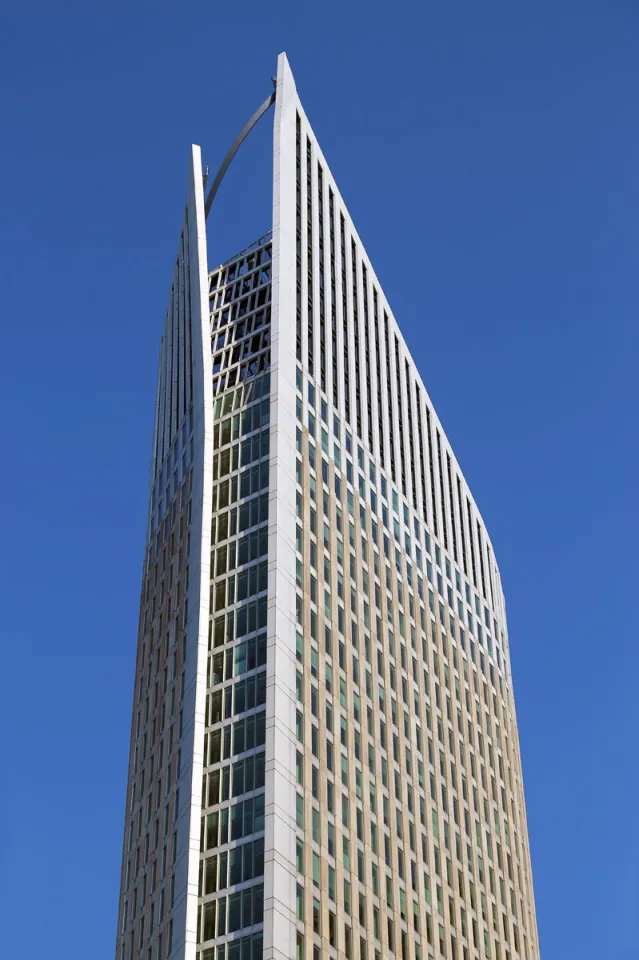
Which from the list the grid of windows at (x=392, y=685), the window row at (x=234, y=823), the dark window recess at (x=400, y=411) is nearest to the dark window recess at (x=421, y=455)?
the grid of windows at (x=392, y=685)

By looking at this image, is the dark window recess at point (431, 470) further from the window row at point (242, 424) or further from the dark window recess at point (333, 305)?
the window row at point (242, 424)

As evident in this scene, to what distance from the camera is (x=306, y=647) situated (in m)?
114

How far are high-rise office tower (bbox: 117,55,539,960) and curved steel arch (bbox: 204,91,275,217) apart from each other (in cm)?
41

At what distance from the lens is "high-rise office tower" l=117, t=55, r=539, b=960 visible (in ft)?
349

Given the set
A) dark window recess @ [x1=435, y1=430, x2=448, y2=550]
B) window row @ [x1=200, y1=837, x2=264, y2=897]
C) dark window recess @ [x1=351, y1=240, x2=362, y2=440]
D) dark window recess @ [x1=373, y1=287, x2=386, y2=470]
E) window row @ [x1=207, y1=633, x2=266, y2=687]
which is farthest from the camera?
dark window recess @ [x1=435, y1=430, x2=448, y2=550]

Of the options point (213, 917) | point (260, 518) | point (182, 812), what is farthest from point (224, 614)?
point (213, 917)

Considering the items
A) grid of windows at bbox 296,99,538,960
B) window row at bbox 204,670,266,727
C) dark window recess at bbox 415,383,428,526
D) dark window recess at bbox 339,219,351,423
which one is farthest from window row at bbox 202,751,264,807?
dark window recess at bbox 415,383,428,526

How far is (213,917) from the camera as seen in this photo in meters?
102

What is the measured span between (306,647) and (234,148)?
2340 inches

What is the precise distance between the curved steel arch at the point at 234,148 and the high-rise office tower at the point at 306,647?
1.33 ft

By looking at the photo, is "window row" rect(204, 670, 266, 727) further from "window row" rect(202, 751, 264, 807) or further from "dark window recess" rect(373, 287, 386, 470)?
"dark window recess" rect(373, 287, 386, 470)

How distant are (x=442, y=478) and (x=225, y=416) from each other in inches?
1675

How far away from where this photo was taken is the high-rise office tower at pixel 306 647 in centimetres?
10638

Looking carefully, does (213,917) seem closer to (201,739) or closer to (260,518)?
(201,739)
